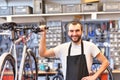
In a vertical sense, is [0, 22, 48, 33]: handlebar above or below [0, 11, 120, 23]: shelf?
below

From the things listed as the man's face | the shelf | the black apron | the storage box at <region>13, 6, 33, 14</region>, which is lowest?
the black apron

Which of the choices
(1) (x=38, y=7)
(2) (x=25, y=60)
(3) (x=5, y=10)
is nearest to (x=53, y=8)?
(1) (x=38, y=7)

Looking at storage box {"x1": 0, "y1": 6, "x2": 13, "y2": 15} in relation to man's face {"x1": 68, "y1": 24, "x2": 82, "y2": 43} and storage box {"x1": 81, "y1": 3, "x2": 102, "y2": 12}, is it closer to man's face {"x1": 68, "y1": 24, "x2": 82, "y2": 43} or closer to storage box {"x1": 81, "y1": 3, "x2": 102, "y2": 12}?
storage box {"x1": 81, "y1": 3, "x2": 102, "y2": 12}

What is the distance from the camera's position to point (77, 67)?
82.2 inches

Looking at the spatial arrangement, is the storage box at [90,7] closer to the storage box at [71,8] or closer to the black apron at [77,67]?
the storage box at [71,8]

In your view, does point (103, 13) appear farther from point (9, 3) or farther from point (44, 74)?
point (9, 3)

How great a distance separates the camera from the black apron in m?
2.08

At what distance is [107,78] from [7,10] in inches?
76.8

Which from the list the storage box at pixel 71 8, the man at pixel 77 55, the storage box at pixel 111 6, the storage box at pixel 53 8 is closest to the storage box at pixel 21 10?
the storage box at pixel 53 8

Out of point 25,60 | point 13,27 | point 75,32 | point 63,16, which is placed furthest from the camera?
point 63,16

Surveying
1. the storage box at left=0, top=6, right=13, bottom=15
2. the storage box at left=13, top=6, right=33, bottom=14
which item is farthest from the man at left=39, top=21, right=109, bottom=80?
the storage box at left=0, top=6, right=13, bottom=15

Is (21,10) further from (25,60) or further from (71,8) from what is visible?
(25,60)

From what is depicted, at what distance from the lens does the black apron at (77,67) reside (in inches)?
82.0

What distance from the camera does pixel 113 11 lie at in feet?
11.9
